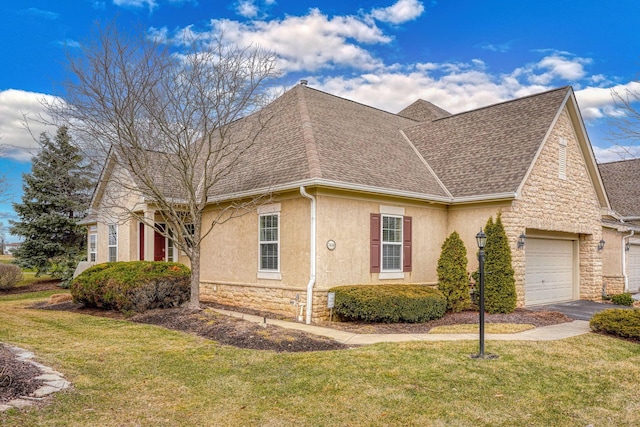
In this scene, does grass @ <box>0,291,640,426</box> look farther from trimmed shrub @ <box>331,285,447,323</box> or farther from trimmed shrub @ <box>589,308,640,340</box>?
trimmed shrub @ <box>331,285,447,323</box>

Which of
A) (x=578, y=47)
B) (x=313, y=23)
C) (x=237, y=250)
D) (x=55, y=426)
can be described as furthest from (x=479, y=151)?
(x=55, y=426)

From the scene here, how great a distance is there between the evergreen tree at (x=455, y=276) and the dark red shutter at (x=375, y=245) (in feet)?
5.87

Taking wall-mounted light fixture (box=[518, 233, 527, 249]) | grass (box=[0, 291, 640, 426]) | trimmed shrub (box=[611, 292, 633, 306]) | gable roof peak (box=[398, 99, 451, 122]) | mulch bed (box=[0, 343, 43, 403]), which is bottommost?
trimmed shrub (box=[611, 292, 633, 306])

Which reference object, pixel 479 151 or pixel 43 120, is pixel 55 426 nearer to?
pixel 43 120

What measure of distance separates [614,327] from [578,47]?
9.73 meters

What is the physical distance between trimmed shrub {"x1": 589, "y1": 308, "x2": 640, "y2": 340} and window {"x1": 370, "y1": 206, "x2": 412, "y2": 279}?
486 centimetres

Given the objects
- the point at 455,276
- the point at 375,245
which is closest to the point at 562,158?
the point at 455,276

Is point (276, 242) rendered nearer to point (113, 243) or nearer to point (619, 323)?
point (619, 323)

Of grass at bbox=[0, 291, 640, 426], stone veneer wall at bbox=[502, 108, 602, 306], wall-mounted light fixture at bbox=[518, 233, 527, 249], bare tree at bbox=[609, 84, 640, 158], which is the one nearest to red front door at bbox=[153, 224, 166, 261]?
grass at bbox=[0, 291, 640, 426]

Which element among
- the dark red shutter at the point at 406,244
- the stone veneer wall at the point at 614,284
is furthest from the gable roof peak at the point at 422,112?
the stone veneer wall at the point at 614,284

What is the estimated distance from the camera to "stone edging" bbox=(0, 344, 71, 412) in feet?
16.6

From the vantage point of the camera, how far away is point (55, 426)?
15.2 ft

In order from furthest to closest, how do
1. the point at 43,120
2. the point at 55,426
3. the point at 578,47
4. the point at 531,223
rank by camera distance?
the point at 578,47 → the point at 531,223 → the point at 43,120 → the point at 55,426

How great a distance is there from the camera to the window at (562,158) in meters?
15.4
